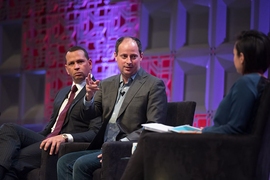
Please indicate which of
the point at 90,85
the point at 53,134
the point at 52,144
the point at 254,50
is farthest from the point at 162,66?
the point at 254,50

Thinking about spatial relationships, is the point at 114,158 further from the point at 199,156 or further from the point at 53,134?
the point at 53,134

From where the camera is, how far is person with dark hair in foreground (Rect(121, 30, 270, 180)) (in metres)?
2.50

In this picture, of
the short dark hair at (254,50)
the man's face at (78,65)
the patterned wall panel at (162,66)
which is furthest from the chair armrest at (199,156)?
the patterned wall panel at (162,66)

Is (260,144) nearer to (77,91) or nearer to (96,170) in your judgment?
(96,170)

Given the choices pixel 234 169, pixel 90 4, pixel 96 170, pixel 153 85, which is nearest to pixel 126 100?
pixel 153 85

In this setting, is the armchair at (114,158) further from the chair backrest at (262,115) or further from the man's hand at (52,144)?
the chair backrest at (262,115)

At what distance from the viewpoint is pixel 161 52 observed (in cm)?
498

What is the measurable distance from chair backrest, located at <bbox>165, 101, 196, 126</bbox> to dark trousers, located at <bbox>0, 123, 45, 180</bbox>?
39.1 inches

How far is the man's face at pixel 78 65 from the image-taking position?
4043 mm

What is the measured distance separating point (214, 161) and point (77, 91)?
178cm

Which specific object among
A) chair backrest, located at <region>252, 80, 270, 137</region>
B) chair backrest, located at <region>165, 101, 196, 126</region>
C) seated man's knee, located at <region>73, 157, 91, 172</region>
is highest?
chair backrest, located at <region>252, 80, 270, 137</region>

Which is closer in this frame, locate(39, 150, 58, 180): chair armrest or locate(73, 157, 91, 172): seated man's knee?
locate(73, 157, 91, 172): seated man's knee

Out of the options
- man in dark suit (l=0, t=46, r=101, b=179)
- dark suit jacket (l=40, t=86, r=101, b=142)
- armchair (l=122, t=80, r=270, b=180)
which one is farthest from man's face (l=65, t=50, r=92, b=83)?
armchair (l=122, t=80, r=270, b=180)

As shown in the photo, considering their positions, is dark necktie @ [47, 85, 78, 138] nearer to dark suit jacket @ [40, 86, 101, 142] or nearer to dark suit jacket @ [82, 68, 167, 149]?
dark suit jacket @ [40, 86, 101, 142]
